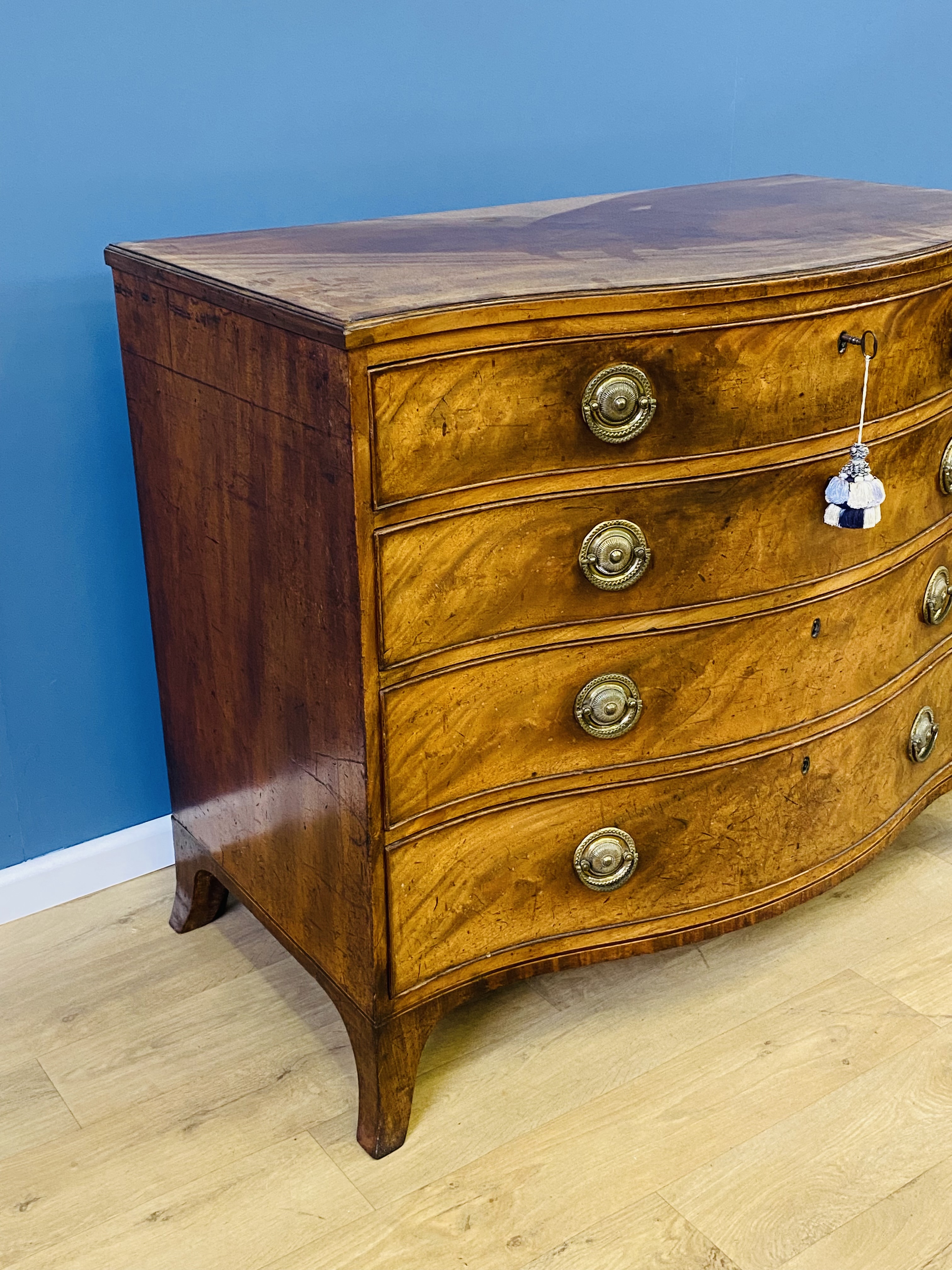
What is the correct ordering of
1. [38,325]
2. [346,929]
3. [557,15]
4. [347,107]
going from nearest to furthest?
[346,929] < [38,325] < [347,107] < [557,15]

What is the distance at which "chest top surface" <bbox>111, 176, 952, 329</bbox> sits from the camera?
1238mm

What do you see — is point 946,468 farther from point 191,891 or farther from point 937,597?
point 191,891

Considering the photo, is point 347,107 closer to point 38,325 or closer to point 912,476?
point 38,325

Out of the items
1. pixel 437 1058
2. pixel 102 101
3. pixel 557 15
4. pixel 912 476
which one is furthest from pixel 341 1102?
pixel 557 15

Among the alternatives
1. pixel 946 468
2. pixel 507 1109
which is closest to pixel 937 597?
pixel 946 468

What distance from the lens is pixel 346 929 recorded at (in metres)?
1.41

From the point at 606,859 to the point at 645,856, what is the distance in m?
0.06

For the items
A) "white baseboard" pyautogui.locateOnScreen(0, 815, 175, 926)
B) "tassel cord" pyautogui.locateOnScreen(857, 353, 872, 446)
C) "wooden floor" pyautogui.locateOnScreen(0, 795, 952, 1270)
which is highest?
"tassel cord" pyautogui.locateOnScreen(857, 353, 872, 446)

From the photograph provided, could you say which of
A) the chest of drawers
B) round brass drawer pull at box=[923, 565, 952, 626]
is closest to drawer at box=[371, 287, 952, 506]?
the chest of drawers

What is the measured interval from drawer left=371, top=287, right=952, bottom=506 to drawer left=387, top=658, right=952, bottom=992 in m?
0.39

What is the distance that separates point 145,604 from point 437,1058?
0.76 metres

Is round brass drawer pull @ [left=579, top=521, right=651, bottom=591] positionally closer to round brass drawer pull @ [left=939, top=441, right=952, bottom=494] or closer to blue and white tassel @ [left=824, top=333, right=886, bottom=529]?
blue and white tassel @ [left=824, top=333, right=886, bottom=529]

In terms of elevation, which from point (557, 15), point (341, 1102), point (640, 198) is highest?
point (557, 15)

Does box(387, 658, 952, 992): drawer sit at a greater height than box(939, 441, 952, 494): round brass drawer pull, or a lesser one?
lesser
